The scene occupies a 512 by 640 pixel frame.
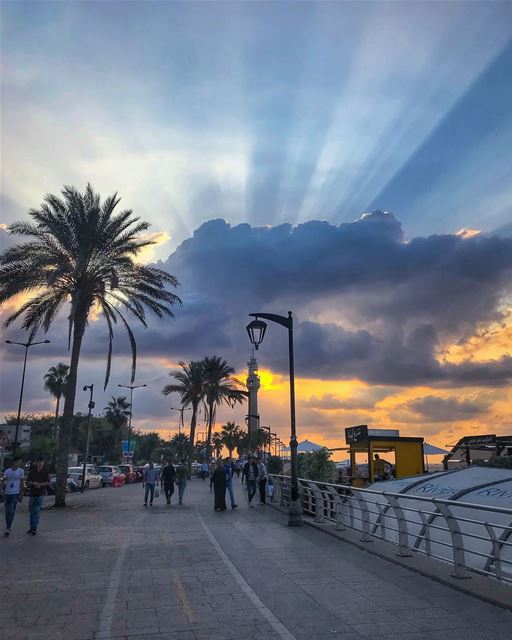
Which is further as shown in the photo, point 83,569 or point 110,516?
point 110,516

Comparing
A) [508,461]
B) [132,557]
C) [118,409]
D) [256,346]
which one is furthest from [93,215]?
[118,409]

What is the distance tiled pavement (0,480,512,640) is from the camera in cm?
591

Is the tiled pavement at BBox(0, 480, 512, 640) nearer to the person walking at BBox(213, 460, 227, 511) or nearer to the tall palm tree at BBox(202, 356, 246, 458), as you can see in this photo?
the person walking at BBox(213, 460, 227, 511)

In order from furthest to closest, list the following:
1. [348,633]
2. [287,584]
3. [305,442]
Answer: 1. [305,442]
2. [287,584]
3. [348,633]

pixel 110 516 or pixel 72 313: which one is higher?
pixel 72 313

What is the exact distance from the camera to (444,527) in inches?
397

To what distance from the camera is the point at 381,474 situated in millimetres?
30016

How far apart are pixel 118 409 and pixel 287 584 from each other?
95.8 m

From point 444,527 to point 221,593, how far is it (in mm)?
4523

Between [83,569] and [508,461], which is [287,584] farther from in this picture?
[508,461]

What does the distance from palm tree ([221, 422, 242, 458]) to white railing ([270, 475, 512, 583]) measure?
89.2 meters

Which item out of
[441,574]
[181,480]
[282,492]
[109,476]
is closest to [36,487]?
[441,574]

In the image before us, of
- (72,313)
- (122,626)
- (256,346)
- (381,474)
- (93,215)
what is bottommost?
(122,626)

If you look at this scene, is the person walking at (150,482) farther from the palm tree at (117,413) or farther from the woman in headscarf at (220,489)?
the palm tree at (117,413)
